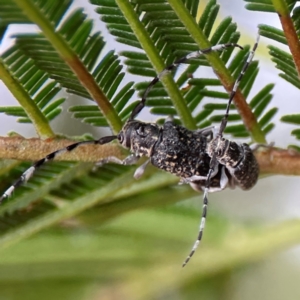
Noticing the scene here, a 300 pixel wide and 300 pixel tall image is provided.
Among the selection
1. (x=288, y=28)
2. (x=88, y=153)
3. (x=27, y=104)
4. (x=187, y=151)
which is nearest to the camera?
(x=288, y=28)

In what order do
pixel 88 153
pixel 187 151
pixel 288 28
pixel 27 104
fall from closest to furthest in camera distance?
pixel 288 28 < pixel 27 104 < pixel 88 153 < pixel 187 151

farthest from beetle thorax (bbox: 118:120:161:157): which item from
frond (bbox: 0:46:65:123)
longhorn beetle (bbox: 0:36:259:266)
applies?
frond (bbox: 0:46:65:123)

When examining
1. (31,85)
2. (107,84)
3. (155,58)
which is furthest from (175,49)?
(31,85)

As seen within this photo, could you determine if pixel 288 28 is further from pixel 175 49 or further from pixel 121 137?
pixel 121 137

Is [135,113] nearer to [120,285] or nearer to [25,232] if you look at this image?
[25,232]

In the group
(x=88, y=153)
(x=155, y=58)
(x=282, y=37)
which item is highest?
(x=282, y=37)

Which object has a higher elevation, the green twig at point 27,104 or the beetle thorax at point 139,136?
the green twig at point 27,104

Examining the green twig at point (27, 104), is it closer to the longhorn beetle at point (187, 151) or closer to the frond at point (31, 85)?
the frond at point (31, 85)

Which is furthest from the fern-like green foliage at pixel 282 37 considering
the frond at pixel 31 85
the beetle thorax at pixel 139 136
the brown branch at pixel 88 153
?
the frond at pixel 31 85

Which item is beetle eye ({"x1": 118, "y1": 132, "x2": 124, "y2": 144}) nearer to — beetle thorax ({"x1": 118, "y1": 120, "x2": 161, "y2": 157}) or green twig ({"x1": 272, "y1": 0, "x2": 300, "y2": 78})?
beetle thorax ({"x1": 118, "y1": 120, "x2": 161, "y2": 157})
